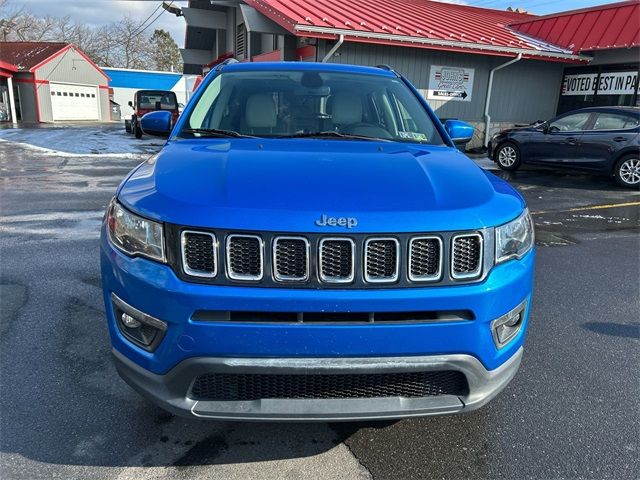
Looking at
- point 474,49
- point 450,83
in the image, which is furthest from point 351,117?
point 450,83

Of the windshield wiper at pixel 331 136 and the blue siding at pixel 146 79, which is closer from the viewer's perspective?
the windshield wiper at pixel 331 136

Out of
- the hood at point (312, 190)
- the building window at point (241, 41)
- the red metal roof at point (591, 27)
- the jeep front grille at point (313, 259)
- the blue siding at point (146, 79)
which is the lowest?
the blue siding at point (146, 79)

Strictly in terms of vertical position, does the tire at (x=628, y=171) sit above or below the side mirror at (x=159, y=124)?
below

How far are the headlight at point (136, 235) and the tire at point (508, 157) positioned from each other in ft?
37.8

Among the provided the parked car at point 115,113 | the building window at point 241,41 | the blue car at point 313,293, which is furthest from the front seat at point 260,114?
the parked car at point 115,113

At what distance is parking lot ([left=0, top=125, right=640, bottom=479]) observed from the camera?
2.30m

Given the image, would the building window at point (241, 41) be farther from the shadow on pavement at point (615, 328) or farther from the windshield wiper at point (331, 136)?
the shadow on pavement at point (615, 328)

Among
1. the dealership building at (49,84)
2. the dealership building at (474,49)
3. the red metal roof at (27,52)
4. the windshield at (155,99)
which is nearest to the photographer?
the dealership building at (474,49)

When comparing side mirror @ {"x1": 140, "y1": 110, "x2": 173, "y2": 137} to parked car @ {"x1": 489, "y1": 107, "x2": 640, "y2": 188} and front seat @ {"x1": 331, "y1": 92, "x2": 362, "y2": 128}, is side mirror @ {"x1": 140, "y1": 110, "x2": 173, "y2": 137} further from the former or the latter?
parked car @ {"x1": 489, "y1": 107, "x2": 640, "y2": 188}

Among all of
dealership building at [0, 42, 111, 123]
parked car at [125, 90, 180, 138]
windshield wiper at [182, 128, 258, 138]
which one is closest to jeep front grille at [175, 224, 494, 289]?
windshield wiper at [182, 128, 258, 138]

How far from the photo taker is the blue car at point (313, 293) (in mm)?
1919

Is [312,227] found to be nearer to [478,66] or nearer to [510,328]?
[510,328]

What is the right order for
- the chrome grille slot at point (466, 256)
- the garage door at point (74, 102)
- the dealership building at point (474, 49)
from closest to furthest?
1. the chrome grille slot at point (466, 256)
2. the dealership building at point (474, 49)
3. the garage door at point (74, 102)

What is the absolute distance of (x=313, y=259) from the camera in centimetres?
194
